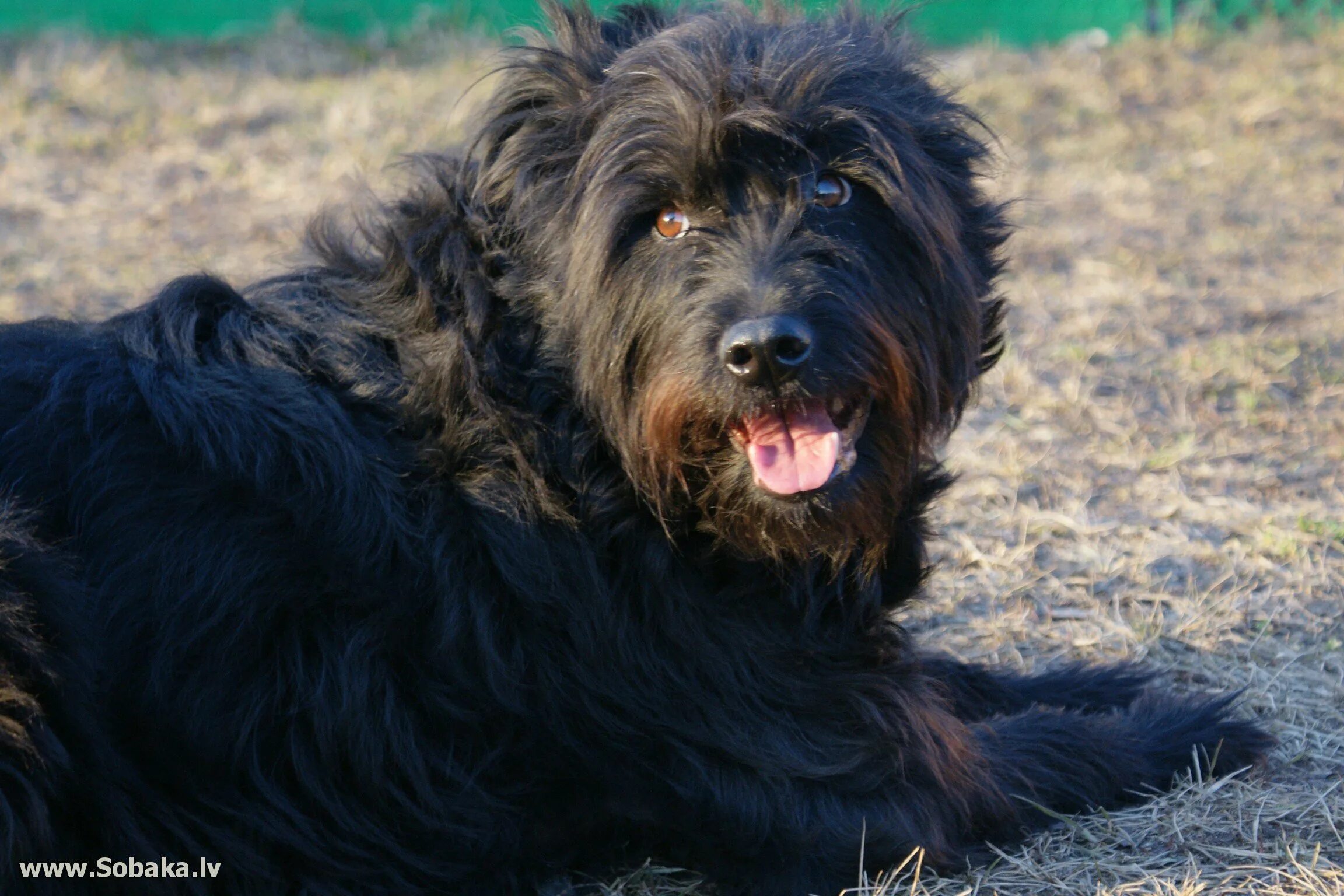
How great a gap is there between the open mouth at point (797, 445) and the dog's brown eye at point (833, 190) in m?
0.45

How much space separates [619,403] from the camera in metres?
2.99

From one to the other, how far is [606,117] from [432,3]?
858cm

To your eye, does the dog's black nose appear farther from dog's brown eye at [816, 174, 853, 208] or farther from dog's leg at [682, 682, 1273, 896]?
dog's leg at [682, 682, 1273, 896]

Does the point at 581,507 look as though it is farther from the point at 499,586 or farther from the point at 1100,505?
the point at 1100,505

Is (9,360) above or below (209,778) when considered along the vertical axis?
above

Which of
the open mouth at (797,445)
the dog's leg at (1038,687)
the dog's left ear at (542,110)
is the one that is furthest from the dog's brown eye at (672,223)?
the dog's leg at (1038,687)

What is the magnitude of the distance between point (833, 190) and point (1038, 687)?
169cm

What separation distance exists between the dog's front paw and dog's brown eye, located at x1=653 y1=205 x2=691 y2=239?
1.81 m

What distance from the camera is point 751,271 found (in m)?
2.90

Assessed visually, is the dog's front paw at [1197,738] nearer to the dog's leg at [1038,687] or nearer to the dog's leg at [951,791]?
the dog's leg at [951,791]

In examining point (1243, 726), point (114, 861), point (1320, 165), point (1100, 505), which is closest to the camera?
point (114, 861)

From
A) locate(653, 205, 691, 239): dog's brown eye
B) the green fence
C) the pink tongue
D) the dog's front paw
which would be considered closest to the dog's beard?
the pink tongue

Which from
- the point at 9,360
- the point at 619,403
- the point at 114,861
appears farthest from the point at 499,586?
the point at 9,360

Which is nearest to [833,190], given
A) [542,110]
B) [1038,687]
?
[542,110]
